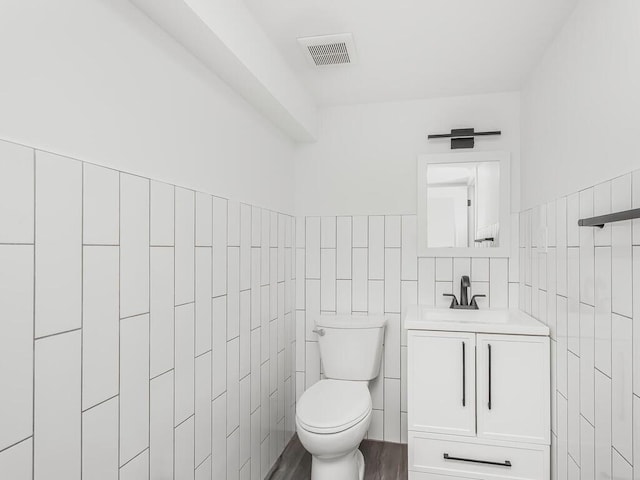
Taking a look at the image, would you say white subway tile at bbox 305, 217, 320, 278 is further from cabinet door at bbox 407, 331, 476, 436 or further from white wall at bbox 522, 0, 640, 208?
white wall at bbox 522, 0, 640, 208

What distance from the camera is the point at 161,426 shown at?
1.36 metres

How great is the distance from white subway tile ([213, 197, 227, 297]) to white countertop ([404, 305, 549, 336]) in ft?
3.18

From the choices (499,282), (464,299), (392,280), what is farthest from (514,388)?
(392,280)

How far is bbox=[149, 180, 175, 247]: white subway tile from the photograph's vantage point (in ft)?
4.37

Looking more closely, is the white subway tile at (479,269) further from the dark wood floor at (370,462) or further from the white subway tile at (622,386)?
the white subway tile at (622,386)

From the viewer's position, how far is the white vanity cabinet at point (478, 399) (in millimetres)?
1975

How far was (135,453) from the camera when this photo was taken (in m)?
1.24

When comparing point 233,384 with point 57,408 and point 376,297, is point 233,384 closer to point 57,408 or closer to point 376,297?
A: point 57,408

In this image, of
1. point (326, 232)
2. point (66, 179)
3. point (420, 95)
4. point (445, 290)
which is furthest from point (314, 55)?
point (445, 290)

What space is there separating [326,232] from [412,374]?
1.09m

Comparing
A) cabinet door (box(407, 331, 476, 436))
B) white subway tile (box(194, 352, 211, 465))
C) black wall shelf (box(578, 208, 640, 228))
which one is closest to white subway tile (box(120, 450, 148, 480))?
white subway tile (box(194, 352, 211, 465))

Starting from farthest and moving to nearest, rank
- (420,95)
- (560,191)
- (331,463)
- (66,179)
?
(420,95) < (331,463) < (560,191) < (66,179)

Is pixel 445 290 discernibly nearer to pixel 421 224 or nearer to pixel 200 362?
pixel 421 224

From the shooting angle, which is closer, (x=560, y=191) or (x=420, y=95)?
(x=560, y=191)
